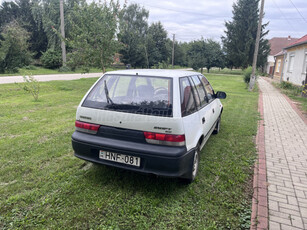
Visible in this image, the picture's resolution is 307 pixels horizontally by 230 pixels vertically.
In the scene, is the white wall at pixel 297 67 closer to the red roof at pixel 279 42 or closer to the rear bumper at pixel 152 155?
the rear bumper at pixel 152 155

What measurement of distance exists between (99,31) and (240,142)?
8.99 meters

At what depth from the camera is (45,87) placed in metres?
13.1

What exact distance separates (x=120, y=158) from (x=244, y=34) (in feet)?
140

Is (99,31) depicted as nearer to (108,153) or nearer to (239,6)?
(108,153)

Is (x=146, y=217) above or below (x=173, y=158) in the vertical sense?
below

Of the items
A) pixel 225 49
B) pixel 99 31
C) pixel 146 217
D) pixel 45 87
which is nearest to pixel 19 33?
pixel 45 87

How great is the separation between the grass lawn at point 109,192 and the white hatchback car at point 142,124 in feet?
1.33

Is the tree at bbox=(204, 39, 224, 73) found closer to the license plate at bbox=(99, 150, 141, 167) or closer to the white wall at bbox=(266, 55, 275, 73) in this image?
the white wall at bbox=(266, 55, 275, 73)

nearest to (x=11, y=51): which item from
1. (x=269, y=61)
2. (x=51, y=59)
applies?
(x=51, y=59)

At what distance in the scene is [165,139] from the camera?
9.05ft

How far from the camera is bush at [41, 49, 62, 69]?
27391mm

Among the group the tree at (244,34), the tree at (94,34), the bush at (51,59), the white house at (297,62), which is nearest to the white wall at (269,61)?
the tree at (244,34)

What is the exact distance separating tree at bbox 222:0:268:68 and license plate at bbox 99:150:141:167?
4099 centimetres

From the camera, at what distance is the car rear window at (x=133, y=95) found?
9.47 feet
